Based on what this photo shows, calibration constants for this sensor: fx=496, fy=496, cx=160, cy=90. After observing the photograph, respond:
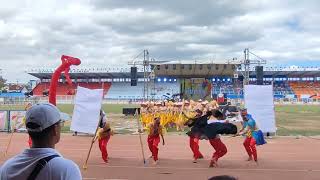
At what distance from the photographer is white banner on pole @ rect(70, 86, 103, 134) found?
50.4 feet

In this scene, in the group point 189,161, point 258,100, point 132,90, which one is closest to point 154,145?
point 189,161

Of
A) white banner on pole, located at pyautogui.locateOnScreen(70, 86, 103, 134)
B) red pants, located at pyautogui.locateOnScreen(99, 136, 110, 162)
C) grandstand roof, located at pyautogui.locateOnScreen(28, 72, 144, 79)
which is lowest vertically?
red pants, located at pyautogui.locateOnScreen(99, 136, 110, 162)

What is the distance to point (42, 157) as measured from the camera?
10.2ft

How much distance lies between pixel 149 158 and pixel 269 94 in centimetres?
705

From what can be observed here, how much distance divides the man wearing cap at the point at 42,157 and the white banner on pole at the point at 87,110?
12.0 m

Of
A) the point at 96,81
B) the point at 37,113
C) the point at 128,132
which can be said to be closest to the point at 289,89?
the point at 96,81

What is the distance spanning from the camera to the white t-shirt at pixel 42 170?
3041 millimetres

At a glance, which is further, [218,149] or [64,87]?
[64,87]

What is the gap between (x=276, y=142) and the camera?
2172 cm

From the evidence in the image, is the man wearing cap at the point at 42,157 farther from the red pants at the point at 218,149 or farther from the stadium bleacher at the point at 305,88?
the stadium bleacher at the point at 305,88

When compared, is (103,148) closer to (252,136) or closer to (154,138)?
(154,138)

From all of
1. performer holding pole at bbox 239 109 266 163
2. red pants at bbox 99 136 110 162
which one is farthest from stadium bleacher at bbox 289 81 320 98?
red pants at bbox 99 136 110 162

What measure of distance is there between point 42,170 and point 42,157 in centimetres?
10

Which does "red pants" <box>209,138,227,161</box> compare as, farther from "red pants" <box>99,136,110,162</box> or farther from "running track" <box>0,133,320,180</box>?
"red pants" <box>99,136,110,162</box>
